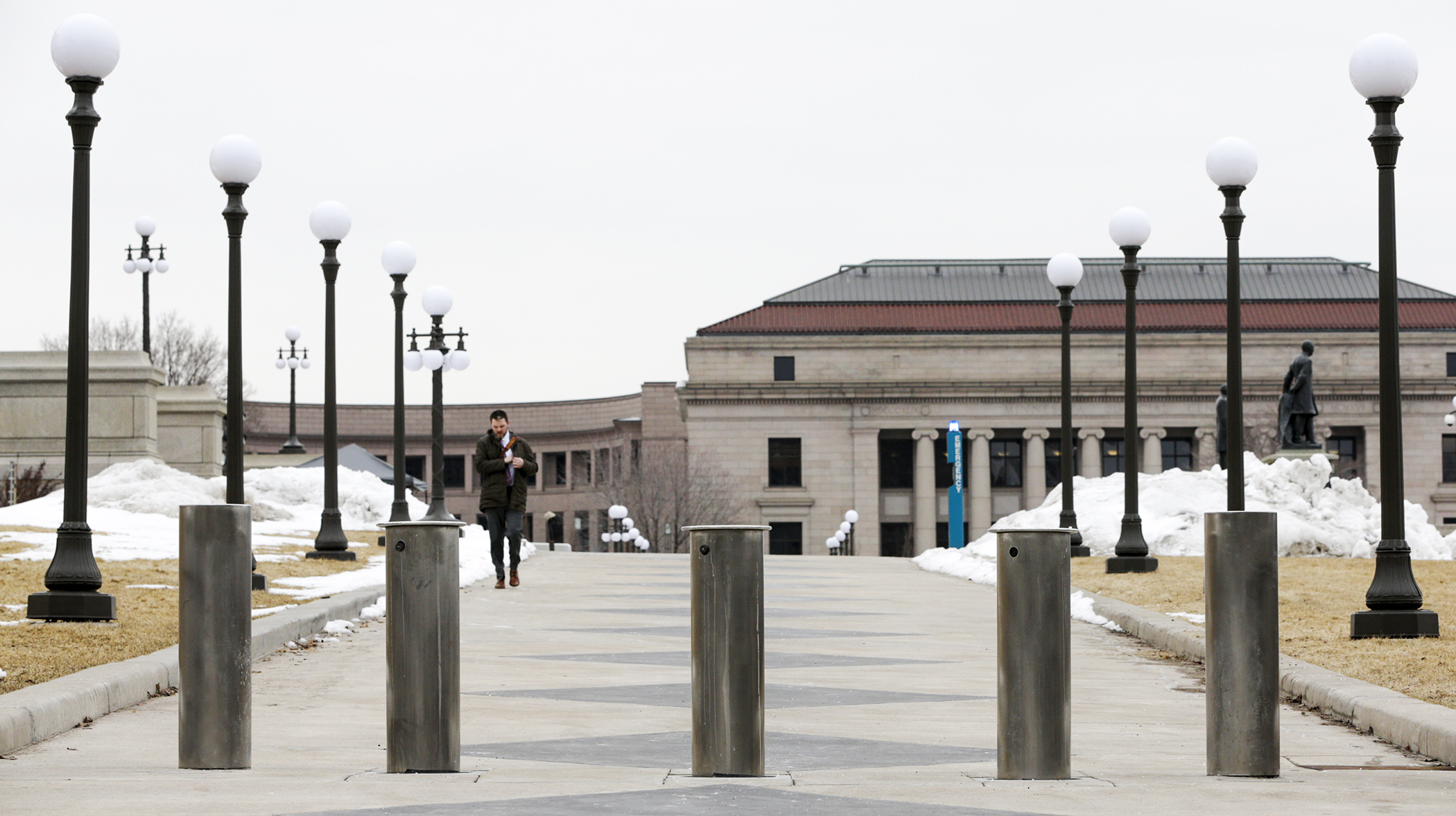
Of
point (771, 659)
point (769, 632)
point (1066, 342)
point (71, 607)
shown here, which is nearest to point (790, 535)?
point (1066, 342)

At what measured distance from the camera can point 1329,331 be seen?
80.2m

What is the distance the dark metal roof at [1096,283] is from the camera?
83625mm

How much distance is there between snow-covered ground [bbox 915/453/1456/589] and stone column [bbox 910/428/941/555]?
4938 centimetres

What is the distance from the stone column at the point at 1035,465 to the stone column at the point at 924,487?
4.33 metres

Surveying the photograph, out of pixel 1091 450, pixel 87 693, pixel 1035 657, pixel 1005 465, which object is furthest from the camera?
pixel 1005 465

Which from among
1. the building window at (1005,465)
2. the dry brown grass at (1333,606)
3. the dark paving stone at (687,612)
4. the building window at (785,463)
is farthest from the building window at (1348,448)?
the dark paving stone at (687,612)

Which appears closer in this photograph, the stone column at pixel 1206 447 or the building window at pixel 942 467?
the stone column at pixel 1206 447

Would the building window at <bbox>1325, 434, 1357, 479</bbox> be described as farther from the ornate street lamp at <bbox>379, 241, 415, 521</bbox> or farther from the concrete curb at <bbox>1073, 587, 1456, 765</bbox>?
the concrete curb at <bbox>1073, 587, 1456, 765</bbox>

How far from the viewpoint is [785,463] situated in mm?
82062

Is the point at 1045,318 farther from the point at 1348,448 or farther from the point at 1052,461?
the point at 1348,448

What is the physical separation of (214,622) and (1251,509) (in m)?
22.4

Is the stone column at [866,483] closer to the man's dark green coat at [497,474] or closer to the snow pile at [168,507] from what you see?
the snow pile at [168,507]

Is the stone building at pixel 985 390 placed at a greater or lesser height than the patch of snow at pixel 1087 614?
greater

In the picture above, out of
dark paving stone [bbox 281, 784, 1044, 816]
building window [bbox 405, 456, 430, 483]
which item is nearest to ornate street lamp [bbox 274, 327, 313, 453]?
dark paving stone [bbox 281, 784, 1044, 816]
